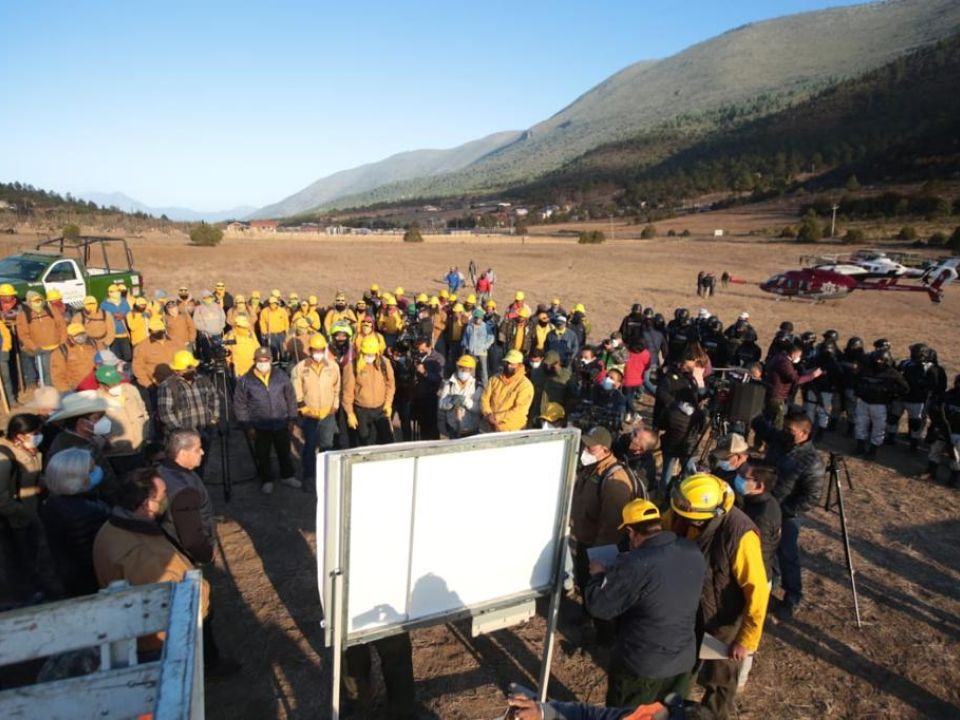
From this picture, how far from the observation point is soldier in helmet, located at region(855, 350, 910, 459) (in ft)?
25.9

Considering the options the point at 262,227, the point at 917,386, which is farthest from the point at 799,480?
the point at 262,227

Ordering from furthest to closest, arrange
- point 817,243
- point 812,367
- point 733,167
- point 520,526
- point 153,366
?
point 733,167
point 817,243
point 812,367
point 153,366
point 520,526

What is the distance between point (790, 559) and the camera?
4809mm

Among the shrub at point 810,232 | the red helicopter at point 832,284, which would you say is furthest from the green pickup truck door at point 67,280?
the shrub at point 810,232

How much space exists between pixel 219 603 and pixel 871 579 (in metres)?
6.04

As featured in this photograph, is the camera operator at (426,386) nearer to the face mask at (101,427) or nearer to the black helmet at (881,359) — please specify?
the face mask at (101,427)

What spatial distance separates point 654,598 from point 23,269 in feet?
50.2

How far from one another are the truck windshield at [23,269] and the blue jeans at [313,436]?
9621mm

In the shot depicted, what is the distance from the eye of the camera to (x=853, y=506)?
274 inches

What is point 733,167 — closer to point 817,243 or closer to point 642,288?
point 817,243

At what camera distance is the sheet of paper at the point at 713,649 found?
3.43m

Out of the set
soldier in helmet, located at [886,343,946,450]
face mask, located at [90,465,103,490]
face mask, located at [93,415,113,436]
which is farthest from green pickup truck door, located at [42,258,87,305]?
Answer: soldier in helmet, located at [886,343,946,450]

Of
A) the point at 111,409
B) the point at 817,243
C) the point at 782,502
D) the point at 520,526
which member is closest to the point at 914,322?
the point at 782,502

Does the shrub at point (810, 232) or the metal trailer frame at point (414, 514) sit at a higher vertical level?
the shrub at point (810, 232)
